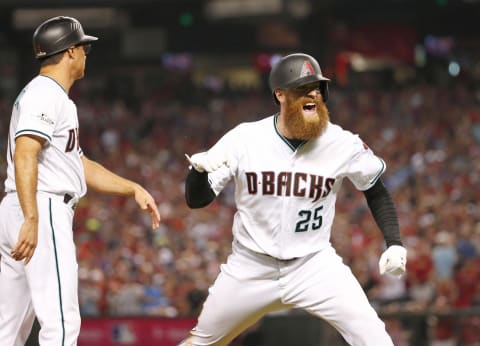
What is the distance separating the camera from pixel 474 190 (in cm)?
1257

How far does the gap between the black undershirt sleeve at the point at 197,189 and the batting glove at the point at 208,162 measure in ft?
0.31

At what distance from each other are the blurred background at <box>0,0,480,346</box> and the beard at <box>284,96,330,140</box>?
380 cm

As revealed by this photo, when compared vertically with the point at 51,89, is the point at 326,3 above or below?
above

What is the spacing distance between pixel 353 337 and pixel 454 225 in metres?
7.05

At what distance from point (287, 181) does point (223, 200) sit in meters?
9.25

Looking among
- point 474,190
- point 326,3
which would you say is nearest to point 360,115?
point 326,3

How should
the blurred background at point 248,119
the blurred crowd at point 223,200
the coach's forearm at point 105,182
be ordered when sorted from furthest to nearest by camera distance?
the blurred crowd at point 223,200 → the blurred background at point 248,119 → the coach's forearm at point 105,182

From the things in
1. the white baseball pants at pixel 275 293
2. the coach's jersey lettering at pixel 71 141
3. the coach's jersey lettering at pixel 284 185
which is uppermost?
the coach's jersey lettering at pixel 71 141

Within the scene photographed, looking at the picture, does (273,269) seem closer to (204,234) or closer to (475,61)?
(204,234)

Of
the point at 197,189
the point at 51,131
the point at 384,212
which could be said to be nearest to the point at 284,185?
the point at 197,189

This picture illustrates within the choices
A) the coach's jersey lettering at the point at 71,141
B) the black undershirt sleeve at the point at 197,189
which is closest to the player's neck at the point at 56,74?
the coach's jersey lettering at the point at 71,141

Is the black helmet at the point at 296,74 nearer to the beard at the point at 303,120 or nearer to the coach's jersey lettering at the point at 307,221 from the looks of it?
the beard at the point at 303,120

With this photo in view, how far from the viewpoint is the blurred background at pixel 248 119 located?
31.8ft

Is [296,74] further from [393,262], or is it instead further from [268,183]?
[393,262]
